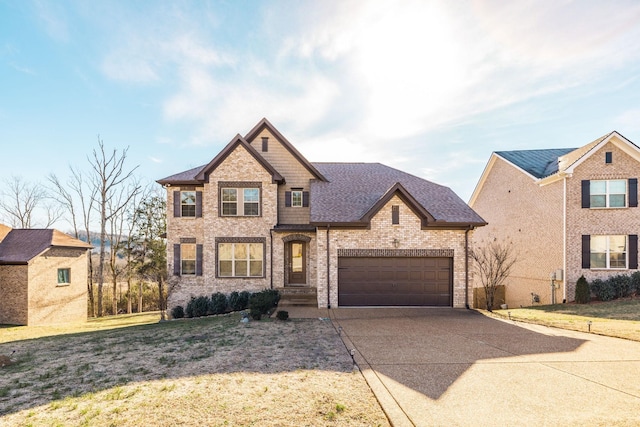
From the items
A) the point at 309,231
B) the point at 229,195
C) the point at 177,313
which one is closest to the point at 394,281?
the point at 309,231

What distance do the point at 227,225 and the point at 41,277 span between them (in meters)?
12.7

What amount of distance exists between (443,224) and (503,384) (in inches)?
380

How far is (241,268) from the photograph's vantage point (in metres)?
17.8

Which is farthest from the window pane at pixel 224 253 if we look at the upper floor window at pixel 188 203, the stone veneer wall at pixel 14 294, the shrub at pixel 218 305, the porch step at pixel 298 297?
the stone veneer wall at pixel 14 294

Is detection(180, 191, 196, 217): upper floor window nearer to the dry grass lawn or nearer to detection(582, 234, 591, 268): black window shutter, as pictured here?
the dry grass lawn

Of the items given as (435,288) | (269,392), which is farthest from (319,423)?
(435,288)

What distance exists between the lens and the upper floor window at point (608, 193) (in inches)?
707

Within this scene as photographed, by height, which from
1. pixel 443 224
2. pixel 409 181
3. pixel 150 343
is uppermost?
pixel 409 181

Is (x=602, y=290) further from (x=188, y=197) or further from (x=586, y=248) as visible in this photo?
(x=188, y=197)

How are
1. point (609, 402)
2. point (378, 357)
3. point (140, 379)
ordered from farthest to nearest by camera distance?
point (378, 357) < point (140, 379) < point (609, 402)

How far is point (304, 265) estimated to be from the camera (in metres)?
18.2

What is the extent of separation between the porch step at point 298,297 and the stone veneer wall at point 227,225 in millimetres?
1235

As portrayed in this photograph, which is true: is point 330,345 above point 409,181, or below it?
below

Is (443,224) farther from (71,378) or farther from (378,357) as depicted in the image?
(71,378)
